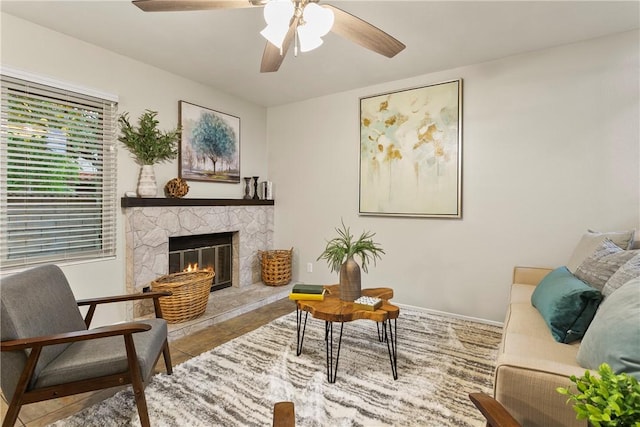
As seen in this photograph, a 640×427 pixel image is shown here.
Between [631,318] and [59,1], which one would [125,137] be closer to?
[59,1]

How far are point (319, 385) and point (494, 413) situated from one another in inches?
47.8

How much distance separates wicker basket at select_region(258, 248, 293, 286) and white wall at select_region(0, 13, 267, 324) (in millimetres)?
991

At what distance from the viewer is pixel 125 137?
2863 mm

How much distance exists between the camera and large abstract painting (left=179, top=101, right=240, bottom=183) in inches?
134

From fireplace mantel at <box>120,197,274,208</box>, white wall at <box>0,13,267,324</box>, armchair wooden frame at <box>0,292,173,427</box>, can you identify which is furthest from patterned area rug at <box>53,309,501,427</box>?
fireplace mantel at <box>120,197,274,208</box>

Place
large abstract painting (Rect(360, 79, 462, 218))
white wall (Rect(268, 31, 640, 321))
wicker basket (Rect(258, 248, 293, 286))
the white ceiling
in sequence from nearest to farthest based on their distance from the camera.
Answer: the white ceiling → white wall (Rect(268, 31, 640, 321)) → large abstract painting (Rect(360, 79, 462, 218)) → wicker basket (Rect(258, 248, 293, 286))

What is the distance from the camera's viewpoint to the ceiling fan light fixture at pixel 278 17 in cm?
148

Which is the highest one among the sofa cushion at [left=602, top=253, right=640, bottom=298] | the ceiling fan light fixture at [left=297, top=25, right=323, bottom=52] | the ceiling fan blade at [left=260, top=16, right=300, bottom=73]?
the ceiling fan blade at [left=260, top=16, right=300, bottom=73]

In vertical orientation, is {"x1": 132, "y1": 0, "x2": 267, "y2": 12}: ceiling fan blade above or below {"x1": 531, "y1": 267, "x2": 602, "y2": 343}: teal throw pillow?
above

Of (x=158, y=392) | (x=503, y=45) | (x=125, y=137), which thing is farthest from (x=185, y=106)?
(x=503, y=45)

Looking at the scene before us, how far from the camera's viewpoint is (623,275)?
1.50 meters

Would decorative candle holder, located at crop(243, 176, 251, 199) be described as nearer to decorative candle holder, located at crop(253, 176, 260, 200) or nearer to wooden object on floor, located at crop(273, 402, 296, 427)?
decorative candle holder, located at crop(253, 176, 260, 200)

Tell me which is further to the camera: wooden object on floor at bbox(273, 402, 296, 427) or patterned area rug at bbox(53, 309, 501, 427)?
patterned area rug at bbox(53, 309, 501, 427)

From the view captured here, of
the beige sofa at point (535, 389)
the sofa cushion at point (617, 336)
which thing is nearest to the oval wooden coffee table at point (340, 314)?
the beige sofa at point (535, 389)
